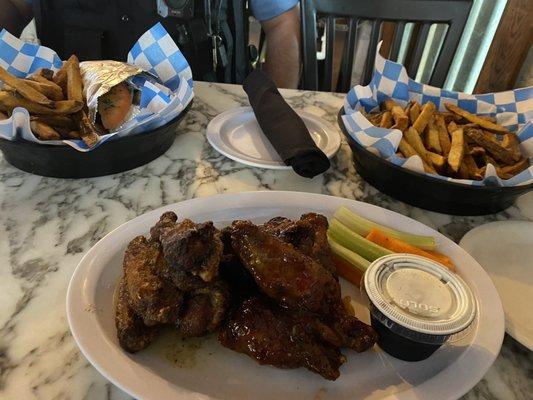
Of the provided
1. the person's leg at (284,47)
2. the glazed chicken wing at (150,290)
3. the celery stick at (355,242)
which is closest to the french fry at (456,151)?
the celery stick at (355,242)

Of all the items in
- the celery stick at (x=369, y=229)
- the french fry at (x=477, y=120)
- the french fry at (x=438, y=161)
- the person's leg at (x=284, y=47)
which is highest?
the french fry at (x=477, y=120)

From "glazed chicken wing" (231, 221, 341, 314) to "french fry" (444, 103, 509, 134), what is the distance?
894 mm

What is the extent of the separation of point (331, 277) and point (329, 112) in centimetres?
113

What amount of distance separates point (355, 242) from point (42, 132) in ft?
2.98

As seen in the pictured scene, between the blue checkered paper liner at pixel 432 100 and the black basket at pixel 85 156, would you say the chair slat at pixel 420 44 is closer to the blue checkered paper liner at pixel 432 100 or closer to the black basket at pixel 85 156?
the blue checkered paper liner at pixel 432 100

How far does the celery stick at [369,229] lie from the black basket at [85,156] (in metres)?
0.63

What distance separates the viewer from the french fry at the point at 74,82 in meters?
1.37

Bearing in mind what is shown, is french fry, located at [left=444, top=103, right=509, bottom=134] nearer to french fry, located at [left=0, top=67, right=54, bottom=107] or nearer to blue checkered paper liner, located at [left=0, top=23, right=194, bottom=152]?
blue checkered paper liner, located at [left=0, top=23, right=194, bottom=152]

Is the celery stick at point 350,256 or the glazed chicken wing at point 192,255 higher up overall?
the glazed chicken wing at point 192,255

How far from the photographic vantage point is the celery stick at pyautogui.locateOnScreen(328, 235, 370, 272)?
40.9 inches

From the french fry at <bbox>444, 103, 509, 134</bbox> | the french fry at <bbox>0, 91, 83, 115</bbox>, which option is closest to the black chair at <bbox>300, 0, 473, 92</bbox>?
the french fry at <bbox>444, 103, 509, 134</bbox>

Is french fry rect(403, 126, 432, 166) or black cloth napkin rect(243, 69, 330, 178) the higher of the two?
french fry rect(403, 126, 432, 166)

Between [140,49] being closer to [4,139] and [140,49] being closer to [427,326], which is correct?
[4,139]

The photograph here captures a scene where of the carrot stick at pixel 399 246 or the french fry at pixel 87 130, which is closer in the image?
the carrot stick at pixel 399 246
